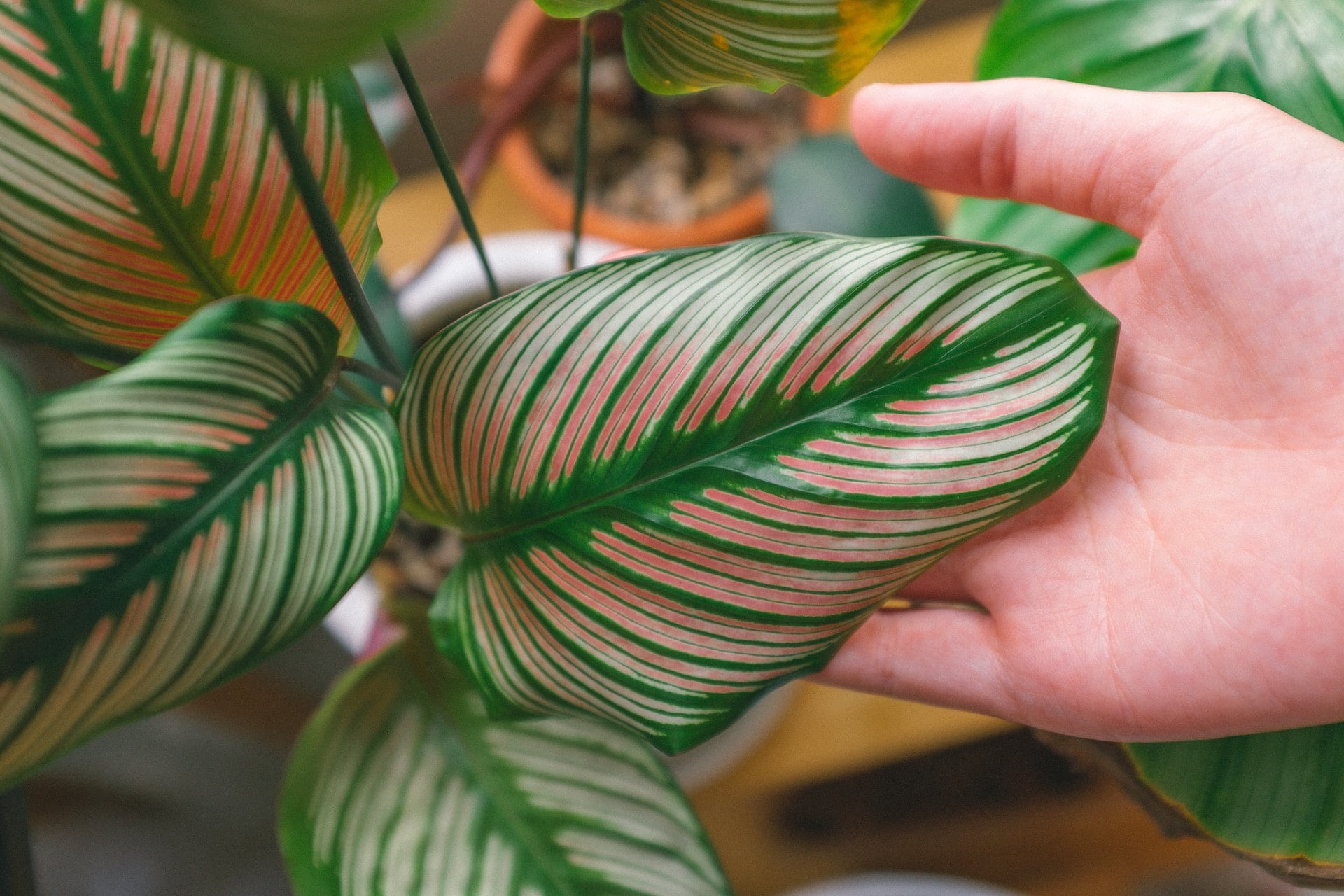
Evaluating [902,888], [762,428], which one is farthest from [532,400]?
[902,888]

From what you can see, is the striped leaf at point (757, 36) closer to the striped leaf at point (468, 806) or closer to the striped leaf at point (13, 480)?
the striped leaf at point (13, 480)

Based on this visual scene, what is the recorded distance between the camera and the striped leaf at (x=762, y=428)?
0.35 m

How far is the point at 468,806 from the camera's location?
1.54 feet

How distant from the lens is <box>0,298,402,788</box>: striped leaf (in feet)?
0.84

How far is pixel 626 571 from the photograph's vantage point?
375 mm

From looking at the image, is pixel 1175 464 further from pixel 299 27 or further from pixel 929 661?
pixel 299 27

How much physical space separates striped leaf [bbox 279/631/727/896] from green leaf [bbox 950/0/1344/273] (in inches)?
17.7

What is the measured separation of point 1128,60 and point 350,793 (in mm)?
645

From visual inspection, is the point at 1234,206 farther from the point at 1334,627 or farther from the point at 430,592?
the point at 430,592

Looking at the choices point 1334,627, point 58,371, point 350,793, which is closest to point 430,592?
point 350,793

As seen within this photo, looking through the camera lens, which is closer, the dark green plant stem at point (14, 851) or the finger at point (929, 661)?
the dark green plant stem at point (14, 851)

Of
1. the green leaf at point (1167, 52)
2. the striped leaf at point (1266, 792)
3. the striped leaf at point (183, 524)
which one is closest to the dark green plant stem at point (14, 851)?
the striped leaf at point (183, 524)

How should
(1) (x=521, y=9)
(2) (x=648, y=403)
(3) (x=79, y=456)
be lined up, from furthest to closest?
1. (1) (x=521, y=9)
2. (2) (x=648, y=403)
3. (3) (x=79, y=456)

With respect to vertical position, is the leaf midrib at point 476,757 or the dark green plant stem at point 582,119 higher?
the dark green plant stem at point 582,119
